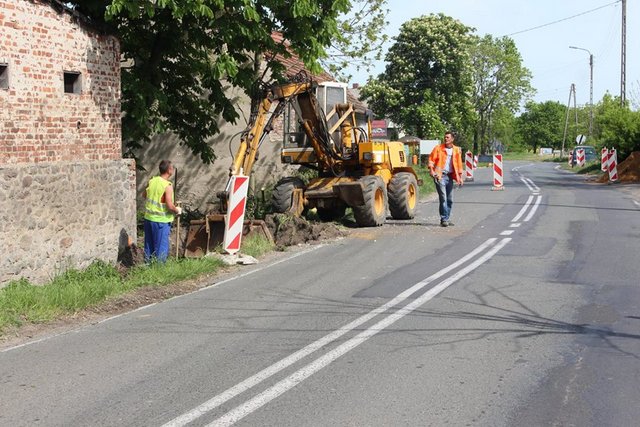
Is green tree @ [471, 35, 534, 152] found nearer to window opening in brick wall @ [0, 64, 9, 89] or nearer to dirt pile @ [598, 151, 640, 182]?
dirt pile @ [598, 151, 640, 182]

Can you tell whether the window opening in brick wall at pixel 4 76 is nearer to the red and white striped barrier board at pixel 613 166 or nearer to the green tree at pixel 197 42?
the green tree at pixel 197 42

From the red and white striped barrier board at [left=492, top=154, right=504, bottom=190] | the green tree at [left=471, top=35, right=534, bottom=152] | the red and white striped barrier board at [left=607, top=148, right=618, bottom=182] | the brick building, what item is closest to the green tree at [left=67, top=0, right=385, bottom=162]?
the brick building

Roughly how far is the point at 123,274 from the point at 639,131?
33429 millimetres

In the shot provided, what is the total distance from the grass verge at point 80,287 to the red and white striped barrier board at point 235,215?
649 mm

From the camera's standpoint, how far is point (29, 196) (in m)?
10.5

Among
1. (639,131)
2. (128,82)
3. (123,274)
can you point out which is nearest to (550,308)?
(123,274)

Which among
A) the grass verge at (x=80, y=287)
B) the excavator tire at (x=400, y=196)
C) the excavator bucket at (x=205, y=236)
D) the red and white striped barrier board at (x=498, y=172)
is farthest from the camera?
the red and white striped barrier board at (x=498, y=172)

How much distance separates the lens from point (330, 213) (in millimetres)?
18359

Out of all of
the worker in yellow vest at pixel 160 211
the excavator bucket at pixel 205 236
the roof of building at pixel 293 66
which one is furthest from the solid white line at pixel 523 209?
the worker in yellow vest at pixel 160 211

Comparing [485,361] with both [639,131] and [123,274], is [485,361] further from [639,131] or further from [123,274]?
[639,131]

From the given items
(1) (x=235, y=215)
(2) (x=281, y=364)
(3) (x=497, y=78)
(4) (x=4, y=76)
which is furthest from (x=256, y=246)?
(3) (x=497, y=78)

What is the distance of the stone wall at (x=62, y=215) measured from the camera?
10.1m

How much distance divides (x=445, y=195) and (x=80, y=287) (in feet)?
29.7

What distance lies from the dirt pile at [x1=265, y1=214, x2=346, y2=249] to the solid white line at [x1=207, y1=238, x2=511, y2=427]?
15.8ft
